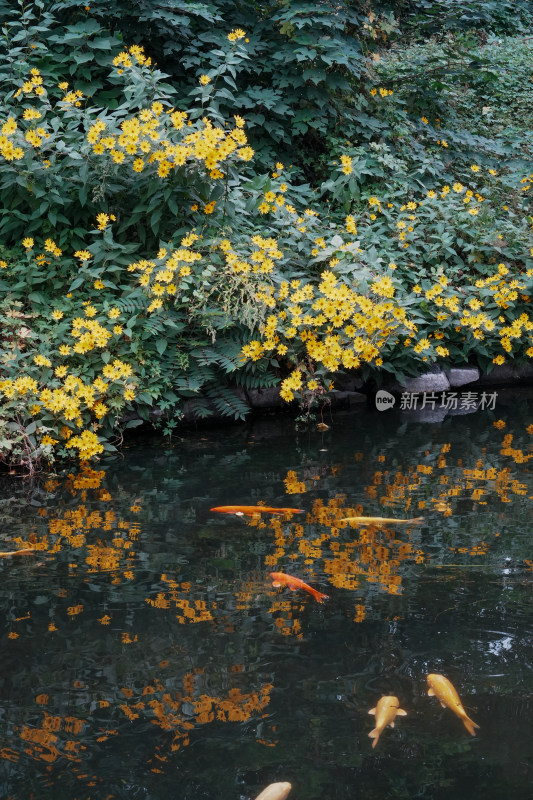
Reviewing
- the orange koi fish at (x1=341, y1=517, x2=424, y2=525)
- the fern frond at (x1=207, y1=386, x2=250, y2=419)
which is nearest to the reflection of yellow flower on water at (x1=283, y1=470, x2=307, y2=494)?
the orange koi fish at (x1=341, y1=517, x2=424, y2=525)

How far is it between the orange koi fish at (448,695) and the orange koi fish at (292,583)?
1.96 ft

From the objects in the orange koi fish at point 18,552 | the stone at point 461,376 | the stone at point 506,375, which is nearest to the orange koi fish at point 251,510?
the orange koi fish at point 18,552

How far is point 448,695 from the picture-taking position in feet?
7.41

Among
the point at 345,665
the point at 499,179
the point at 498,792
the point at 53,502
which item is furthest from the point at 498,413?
the point at 498,792

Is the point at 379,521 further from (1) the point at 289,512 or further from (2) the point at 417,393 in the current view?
(2) the point at 417,393

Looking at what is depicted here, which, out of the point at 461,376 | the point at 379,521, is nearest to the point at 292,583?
the point at 379,521

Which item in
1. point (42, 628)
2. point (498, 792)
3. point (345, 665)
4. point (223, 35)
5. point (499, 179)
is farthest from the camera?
point (499, 179)

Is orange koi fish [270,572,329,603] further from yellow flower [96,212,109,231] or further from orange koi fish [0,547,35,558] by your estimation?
yellow flower [96,212,109,231]

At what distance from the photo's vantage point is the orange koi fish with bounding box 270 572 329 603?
2875 millimetres

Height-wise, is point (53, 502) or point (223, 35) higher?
point (223, 35)

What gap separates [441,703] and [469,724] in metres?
0.11

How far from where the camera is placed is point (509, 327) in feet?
18.6

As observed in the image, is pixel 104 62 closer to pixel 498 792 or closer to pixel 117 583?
pixel 117 583

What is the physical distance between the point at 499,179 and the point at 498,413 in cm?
262
